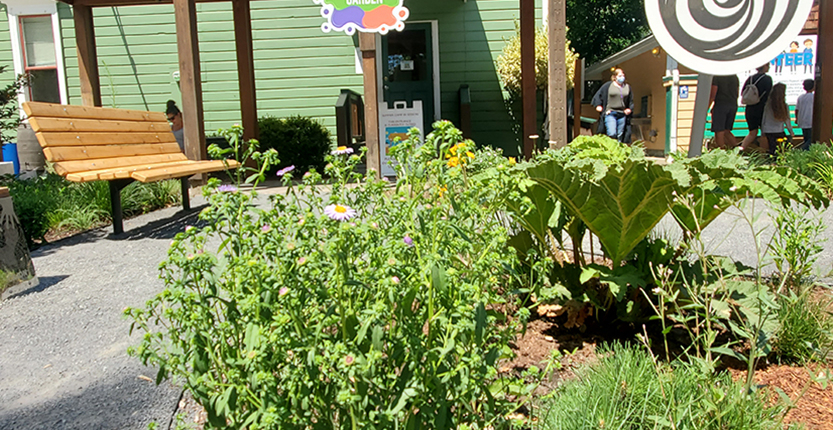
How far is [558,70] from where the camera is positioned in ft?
21.0

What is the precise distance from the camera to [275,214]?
1599 mm

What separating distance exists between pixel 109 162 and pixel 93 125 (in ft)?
1.52

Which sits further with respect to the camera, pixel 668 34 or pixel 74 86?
pixel 74 86

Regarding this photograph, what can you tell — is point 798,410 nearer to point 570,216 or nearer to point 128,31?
point 570,216

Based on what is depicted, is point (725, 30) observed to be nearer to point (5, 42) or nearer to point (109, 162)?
point (109, 162)

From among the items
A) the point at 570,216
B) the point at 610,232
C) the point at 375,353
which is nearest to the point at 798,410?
the point at 610,232

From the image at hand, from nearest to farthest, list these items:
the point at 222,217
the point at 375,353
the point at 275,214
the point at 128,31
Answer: the point at 375,353, the point at 275,214, the point at 222,217, the point at 128,31

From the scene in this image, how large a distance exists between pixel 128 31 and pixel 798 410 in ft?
39.2

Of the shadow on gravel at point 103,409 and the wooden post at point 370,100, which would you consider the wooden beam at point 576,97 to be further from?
the shadow on gravel at point 103,409

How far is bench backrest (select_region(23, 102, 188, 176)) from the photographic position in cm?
483

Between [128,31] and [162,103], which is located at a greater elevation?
[128,31]

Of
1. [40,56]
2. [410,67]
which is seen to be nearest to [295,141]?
[410,67]

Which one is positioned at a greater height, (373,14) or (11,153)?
(373,14)

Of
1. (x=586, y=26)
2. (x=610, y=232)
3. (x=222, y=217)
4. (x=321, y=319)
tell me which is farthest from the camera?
(x=586, y=26)
